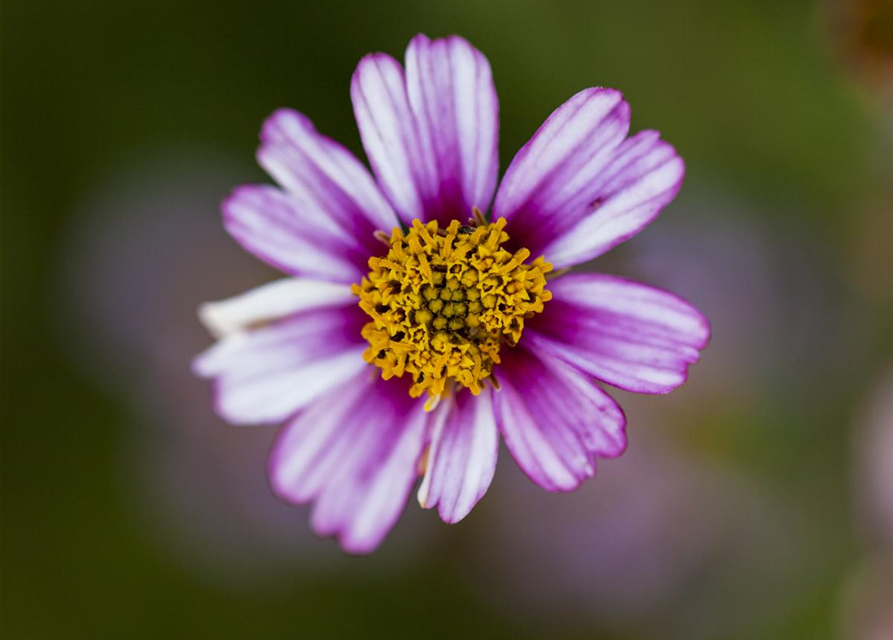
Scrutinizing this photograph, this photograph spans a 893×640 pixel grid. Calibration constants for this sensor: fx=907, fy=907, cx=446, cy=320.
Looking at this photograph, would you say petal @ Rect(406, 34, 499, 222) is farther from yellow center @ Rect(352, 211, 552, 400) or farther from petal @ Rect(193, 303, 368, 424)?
petal @ Rect(193, 303, 368, 424)

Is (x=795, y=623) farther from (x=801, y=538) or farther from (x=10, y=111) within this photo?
(x=10, y=111)

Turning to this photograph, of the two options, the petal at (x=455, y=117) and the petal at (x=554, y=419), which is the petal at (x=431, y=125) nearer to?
the petal at (x=455, y=117)

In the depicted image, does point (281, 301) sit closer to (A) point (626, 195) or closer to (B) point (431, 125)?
(B) point (431, 125)

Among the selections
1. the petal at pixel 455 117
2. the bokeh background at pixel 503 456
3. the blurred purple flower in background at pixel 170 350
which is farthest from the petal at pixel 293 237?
the blurred purple flower in background at pixel 170 350

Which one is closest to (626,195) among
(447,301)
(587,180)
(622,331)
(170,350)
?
(587,180)

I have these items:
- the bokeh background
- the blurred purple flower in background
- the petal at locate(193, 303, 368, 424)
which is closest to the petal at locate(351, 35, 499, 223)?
the petal at locate(193, 303, 368, 424)
